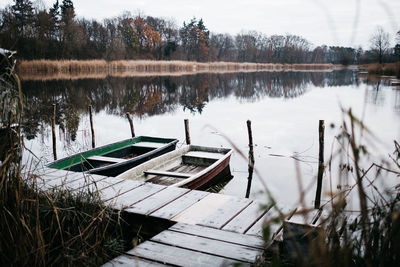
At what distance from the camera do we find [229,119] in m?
17.6

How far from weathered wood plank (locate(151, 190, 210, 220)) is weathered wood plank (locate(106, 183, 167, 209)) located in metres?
0.42

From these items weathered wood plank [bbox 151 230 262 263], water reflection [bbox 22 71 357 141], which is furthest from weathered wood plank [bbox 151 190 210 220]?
water reflection [bbox 22 71 357 141]

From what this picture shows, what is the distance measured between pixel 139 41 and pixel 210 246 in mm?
64737

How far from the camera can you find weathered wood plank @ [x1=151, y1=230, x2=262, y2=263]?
9.11 feet

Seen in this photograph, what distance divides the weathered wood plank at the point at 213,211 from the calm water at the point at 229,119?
1.03 metres

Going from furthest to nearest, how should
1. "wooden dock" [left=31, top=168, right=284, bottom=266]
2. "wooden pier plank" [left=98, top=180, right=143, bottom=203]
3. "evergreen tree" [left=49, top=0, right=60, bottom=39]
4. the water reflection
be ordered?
"evergreen tree" [left=49, top=0, right=60, bottom=39]
the water reflection
"wooden pier plank" [left=98, top=180, right=143, bottom=203]
"wooden dock" [left=31, top=168, right=284, bottom=266]

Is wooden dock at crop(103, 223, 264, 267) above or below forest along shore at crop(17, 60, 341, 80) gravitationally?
below

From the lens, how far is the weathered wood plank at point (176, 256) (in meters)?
2.65

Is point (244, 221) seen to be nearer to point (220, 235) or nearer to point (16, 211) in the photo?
point (220, 235)

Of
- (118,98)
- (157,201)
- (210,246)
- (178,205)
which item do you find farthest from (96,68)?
(210,246)

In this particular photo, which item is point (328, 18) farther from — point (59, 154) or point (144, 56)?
point (144, 56)

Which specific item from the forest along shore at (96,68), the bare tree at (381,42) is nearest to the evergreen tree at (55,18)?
the forest along shore at (96,68)

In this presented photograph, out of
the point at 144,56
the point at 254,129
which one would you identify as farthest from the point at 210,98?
the point at 144,56

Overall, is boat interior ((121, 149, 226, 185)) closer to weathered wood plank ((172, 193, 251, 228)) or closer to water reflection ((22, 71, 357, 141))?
weathered wood plank ((172, 193, 251, 228))
